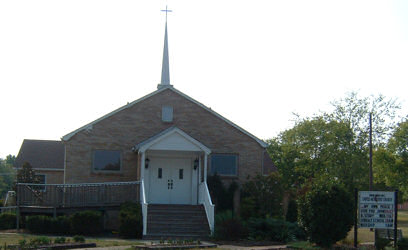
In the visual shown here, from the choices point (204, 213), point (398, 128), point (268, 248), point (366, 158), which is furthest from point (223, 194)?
point (398, 128)

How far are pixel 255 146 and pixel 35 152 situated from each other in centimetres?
2271

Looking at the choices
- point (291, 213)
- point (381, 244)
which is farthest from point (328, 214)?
point (291, 213)

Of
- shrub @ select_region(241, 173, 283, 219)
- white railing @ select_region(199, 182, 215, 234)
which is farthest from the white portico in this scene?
shrub @ select_region(241, 173, 283, 219)

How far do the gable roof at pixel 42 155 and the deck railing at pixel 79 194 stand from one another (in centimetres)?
1730

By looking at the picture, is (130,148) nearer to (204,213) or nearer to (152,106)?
(152,106)

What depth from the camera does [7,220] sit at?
25344 millimetres

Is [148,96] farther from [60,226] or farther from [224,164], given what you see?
[60,226]

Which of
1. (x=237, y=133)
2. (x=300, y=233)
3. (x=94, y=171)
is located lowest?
(x=300, y=233)

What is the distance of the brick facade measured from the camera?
87.4ft

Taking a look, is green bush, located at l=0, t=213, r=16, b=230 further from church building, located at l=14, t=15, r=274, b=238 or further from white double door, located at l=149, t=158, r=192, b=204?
white double door, located at l=149, t=158, r=192, b=204

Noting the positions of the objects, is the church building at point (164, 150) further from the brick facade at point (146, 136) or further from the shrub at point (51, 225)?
the shrub at point (51, 225)

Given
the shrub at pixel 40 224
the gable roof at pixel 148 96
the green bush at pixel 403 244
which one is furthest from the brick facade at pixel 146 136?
the green bush at pixel 403 244

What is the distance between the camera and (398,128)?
43531 millimetres

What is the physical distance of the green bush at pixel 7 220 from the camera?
25.2 meters
